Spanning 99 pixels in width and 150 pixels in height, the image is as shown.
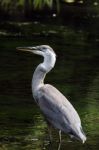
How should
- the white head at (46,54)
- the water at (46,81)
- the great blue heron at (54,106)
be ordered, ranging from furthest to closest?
the water at (46,81), the white head at (46,54), the great blue heron at (54,106)

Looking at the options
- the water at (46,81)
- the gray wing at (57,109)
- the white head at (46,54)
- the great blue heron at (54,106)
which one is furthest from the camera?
the water at (46,81)

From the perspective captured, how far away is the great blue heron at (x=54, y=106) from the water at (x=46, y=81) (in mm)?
539

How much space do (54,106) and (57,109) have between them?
9 centimetres

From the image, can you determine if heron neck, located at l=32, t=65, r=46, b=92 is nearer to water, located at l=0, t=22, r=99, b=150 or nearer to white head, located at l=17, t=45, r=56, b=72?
white head, located at l=17, t=45, r=56, b=72

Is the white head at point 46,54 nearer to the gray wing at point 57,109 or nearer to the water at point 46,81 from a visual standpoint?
the gray wing at point 57,109

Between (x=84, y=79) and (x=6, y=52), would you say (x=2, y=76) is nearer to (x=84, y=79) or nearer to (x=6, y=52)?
(x=84, y=79)

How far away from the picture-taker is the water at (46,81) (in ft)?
37.6

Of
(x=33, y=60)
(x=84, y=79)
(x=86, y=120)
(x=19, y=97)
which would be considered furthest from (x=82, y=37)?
(x=86, y=120)

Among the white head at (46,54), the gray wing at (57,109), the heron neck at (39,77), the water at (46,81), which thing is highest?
the white head at (46,54)

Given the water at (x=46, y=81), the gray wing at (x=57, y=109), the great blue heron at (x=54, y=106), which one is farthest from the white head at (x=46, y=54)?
the water at (x=46, y=81)

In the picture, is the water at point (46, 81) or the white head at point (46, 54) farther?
the water at point (46, 81)

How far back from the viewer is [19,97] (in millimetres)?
15117

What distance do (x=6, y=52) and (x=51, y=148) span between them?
10.9 m

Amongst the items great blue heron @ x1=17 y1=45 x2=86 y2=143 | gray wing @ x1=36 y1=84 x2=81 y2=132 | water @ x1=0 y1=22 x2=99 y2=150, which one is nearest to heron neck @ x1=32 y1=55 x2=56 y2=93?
great blue heron @ x1=17 y1=45 x2=86 y2=143
